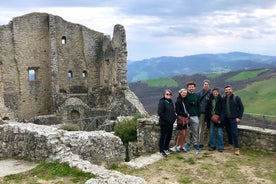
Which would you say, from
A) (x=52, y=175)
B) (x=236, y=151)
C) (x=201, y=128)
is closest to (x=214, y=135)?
(x=201, y=128)

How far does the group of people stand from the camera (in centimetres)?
1260

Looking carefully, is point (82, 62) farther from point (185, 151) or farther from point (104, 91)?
point (185, 151)

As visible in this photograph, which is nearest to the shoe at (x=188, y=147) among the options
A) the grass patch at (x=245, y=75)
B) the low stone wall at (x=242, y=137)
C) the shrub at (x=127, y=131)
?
the low stone wall at (x=242, y=137)

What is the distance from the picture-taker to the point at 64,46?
3031cm

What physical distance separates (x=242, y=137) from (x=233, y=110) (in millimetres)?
1415

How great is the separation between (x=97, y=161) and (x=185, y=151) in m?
3.08

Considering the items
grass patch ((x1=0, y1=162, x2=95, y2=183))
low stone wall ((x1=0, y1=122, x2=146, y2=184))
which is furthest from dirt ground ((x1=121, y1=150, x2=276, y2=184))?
grass patch ((x1=0, y1=162, x2=95, y2=183))

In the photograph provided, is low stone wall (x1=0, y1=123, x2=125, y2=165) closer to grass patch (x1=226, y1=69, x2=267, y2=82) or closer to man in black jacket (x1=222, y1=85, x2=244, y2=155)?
man in black jacket (x1=222, y1=85, x2=244, y2=155)

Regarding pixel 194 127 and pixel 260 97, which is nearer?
pixel 194 127

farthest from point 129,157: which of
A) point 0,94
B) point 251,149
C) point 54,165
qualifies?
point 0,94

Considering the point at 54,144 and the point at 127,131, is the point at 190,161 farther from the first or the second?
the point at 127,131

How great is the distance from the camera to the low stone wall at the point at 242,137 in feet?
43.2

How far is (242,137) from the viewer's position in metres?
13.7

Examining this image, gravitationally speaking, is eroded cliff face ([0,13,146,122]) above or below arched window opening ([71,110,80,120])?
above
